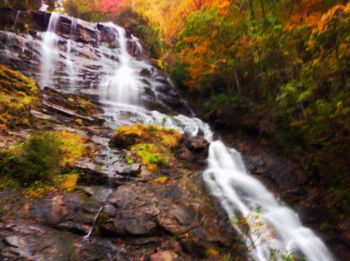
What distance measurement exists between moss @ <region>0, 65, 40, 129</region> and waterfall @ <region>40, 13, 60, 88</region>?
2.32 metres

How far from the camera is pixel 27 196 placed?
18.7ft

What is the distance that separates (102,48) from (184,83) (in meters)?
6.55

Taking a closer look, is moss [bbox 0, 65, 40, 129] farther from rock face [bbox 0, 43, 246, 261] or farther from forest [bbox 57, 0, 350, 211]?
forest [bbox 57, 0, 350, 211]

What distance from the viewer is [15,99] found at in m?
9.58

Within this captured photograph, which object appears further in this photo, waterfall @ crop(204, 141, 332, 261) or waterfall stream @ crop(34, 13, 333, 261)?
waterfall stream @ crop(34, 13, 333, 261)

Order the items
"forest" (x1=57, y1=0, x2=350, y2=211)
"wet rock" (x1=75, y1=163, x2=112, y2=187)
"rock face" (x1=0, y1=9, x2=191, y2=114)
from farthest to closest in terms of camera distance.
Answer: "rock face" (x1=0, y1=9, x2=191, y2=114) < "forest" (x1=57, y1=0, x2=350, y2=211) < "wet rock" (x1=75, y1=163, x2=112, y2=187)

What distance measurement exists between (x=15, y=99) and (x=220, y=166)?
6.79 metres

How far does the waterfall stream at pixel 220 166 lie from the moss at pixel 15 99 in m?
2.65

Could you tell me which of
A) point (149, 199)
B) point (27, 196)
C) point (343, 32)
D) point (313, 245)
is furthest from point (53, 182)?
point (343, 32)

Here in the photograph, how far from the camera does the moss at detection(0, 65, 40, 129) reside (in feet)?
27.8

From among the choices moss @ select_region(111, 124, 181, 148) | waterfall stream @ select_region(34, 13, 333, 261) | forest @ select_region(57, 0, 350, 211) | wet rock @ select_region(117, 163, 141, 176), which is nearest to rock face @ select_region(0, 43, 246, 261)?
wet rock @ select_region(117, 163, 141, 176)

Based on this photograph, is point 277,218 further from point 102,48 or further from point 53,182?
point 102,48

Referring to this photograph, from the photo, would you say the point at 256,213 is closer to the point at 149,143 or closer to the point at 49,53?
the point at 149,143

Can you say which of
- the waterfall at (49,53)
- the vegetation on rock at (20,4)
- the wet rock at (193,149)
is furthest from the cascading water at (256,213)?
the vegetation on rock at (20,4)
